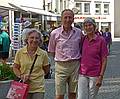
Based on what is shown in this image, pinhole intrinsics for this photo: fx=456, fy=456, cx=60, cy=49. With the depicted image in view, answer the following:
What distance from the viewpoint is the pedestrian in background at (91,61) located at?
7.09 meters

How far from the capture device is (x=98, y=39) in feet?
23.5

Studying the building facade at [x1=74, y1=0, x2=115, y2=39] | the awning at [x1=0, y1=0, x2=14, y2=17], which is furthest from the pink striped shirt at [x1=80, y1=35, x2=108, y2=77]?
the building facade at [x1=74, y1=0, x2=115, y2=39]

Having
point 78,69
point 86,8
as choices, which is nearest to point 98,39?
point 78,69

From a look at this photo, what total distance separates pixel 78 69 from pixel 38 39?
137cm

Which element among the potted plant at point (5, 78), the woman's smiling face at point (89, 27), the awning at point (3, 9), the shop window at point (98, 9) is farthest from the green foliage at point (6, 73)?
the shop window at point (98, 9)

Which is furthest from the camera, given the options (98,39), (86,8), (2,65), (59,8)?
(86,8)

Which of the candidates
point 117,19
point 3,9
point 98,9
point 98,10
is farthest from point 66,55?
point 117,19

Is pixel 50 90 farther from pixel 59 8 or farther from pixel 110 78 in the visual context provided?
pixel 59 8

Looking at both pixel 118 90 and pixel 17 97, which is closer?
pixel 17 97

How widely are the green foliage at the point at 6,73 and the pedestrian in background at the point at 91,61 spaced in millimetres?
1357

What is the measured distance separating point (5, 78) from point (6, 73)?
0.94ft

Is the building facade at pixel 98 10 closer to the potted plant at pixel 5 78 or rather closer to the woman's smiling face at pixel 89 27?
the potted plant at pixel 5 78

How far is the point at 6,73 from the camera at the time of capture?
806 cm

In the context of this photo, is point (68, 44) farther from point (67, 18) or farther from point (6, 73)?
point (6, 73)
